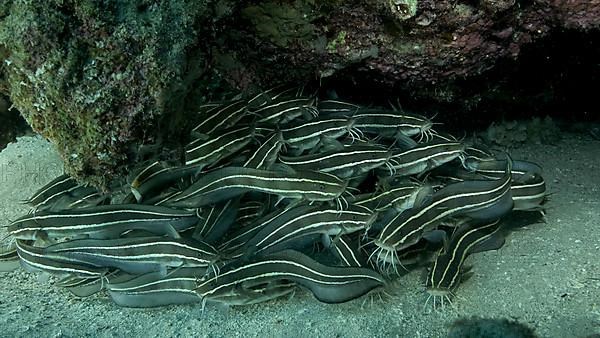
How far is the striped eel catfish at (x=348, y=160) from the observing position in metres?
5.15

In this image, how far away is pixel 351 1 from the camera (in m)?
4.75

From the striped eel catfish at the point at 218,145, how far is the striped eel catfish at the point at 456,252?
2.11 m

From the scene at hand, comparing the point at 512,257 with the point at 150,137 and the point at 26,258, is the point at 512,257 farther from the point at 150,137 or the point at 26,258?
the point at 26,258

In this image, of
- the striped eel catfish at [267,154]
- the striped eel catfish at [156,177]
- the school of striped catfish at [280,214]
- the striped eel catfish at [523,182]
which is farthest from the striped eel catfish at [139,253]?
the striped eel catfish at [523,182]

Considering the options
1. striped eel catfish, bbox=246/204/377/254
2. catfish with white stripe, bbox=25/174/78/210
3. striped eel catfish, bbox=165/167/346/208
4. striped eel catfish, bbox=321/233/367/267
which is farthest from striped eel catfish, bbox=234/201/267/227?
catfish with white stripe, bbox=25/174/78/210

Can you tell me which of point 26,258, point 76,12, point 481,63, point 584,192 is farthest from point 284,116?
point 584,192

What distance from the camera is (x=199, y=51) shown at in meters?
4.33

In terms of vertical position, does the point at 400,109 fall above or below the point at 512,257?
above

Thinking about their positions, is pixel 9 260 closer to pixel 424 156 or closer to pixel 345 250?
pixel 345 250

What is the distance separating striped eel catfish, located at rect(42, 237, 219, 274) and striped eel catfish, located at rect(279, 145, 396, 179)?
1245mm

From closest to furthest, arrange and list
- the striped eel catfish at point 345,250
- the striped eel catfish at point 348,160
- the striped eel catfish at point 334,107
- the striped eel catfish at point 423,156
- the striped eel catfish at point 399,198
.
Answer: the striped eel catfish at point 345,250 → the striped eel catfish at point 399,198 → the striped eel catfish at point 348,160 → the striped eel catfish at point 423,156 → the striped eel catfish at point 334,107

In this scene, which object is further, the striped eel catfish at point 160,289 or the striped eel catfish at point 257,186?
the striped eel catfish at point 257,186

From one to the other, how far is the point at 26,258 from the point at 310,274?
2630mm

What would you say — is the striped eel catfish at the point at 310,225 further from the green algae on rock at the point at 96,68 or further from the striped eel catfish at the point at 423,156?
the green algae on rock at the point at 96,68
